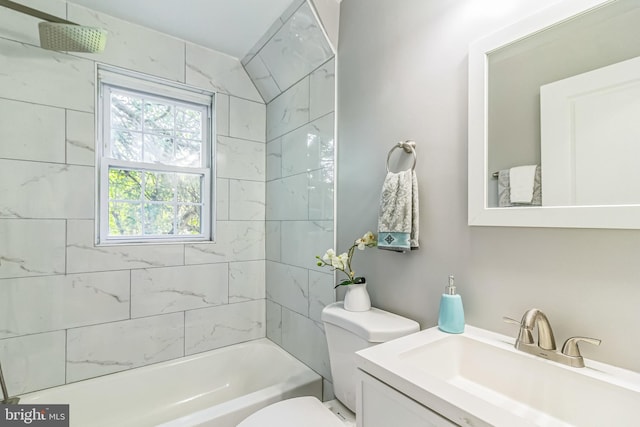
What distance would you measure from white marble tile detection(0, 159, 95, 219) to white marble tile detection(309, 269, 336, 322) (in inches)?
55.2

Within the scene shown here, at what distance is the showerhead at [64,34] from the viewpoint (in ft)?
4.58

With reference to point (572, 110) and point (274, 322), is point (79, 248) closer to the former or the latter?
point (274, 322)

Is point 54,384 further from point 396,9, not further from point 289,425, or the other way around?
point 396,9

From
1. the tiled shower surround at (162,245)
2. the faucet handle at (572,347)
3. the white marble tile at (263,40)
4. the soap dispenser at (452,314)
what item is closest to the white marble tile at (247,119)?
the tiled shower surround at (162,245)

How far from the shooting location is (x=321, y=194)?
1.85 metres

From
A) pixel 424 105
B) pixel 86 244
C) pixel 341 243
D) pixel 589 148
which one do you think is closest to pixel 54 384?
pixel 86 244

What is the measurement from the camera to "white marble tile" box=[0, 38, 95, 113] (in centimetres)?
162

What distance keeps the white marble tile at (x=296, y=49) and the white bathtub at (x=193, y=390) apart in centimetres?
192

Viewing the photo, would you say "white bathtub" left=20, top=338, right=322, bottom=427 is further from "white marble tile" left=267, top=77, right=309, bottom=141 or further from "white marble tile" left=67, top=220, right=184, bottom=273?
"white marble tile" left=267, top=77, right=309, bottom=141

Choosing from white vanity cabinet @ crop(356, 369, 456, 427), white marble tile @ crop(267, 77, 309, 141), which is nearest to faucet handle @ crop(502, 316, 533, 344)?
white vanity cabinet @ crop(356, 369, 456, 427)

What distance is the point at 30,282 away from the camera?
1.66 meters

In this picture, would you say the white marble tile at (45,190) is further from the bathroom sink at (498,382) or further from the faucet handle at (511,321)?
the faucet handle at (511,321)

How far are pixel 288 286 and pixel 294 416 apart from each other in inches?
38.9

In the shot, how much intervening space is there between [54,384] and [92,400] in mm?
222
